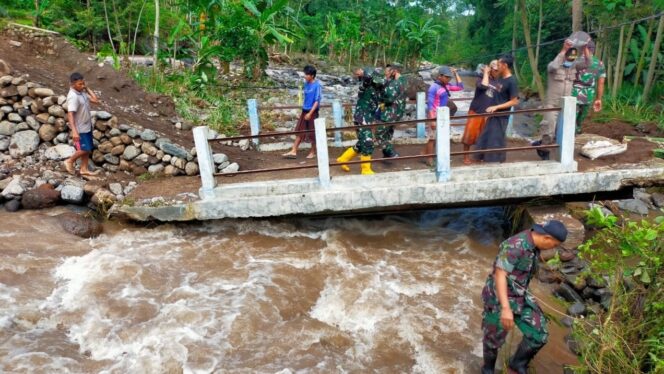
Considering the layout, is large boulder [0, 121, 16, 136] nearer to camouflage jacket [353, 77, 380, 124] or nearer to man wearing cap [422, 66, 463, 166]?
camouflage jacket [353, 77, 380, 124]

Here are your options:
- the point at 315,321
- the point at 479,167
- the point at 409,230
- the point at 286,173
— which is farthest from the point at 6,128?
the point at 479,167

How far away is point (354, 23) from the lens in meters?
23.6

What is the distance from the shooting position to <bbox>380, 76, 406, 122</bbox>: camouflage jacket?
6.70 m

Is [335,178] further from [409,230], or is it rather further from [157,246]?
[157,246]

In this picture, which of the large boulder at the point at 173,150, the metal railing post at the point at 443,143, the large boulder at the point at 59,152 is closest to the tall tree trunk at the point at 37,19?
the large boulder at the point at 59,152

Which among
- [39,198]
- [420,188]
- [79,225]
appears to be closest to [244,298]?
[420,188]

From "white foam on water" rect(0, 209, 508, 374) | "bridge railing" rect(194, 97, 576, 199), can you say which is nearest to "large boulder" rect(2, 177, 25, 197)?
"white foam on water" rect(0, 209, 508, 374)

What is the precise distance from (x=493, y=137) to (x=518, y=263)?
3.27 metres

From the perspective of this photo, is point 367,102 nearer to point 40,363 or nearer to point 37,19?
point 40,363

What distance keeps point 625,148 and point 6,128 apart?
9089 millimetres

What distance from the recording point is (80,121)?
685 centimetres

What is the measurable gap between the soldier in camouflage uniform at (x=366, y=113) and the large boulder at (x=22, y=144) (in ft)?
15.4

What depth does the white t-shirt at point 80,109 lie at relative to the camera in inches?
262

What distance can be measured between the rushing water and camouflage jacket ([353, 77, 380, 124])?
1657 mm
